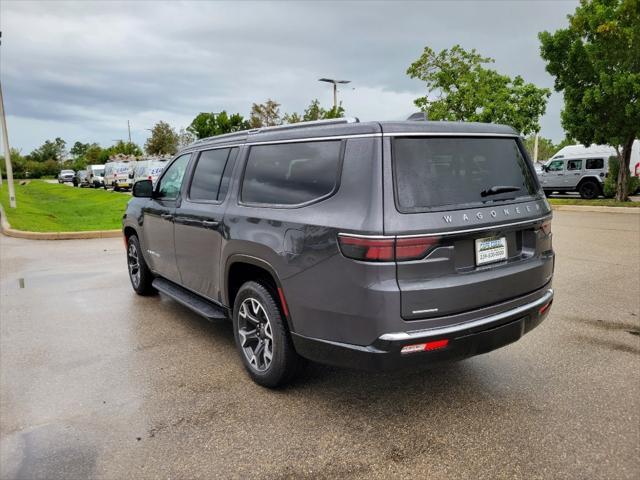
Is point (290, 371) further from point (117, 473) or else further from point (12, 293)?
point (12, 293)

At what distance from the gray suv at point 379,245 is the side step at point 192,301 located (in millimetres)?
233

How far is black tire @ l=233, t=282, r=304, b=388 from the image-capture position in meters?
3.34

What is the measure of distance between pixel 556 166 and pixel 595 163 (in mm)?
1736

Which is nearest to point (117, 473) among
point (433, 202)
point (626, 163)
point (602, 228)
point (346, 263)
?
point (346, 263)

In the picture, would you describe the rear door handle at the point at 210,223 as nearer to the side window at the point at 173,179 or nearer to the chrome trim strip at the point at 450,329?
the side window at the point at 173,179

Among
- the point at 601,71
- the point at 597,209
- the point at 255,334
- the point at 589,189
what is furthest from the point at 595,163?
the point at 255,334

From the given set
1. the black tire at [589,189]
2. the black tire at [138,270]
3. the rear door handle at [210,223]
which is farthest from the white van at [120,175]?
the rear door handle at [210,223]

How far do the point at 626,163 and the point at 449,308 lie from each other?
19.7 meters

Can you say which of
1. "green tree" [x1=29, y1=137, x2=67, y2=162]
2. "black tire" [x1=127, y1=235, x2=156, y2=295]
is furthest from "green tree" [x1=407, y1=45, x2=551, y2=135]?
"green tree" [x1=29, y1=137, x2=67, y2=162]

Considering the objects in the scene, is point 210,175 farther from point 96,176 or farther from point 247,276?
point 96,176

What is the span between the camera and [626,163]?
740 inches

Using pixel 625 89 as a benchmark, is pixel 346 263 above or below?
below

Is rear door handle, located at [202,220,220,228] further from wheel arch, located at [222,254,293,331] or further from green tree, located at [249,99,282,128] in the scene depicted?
green tree, located at [249,99,282,128]

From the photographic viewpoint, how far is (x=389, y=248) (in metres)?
2.64
